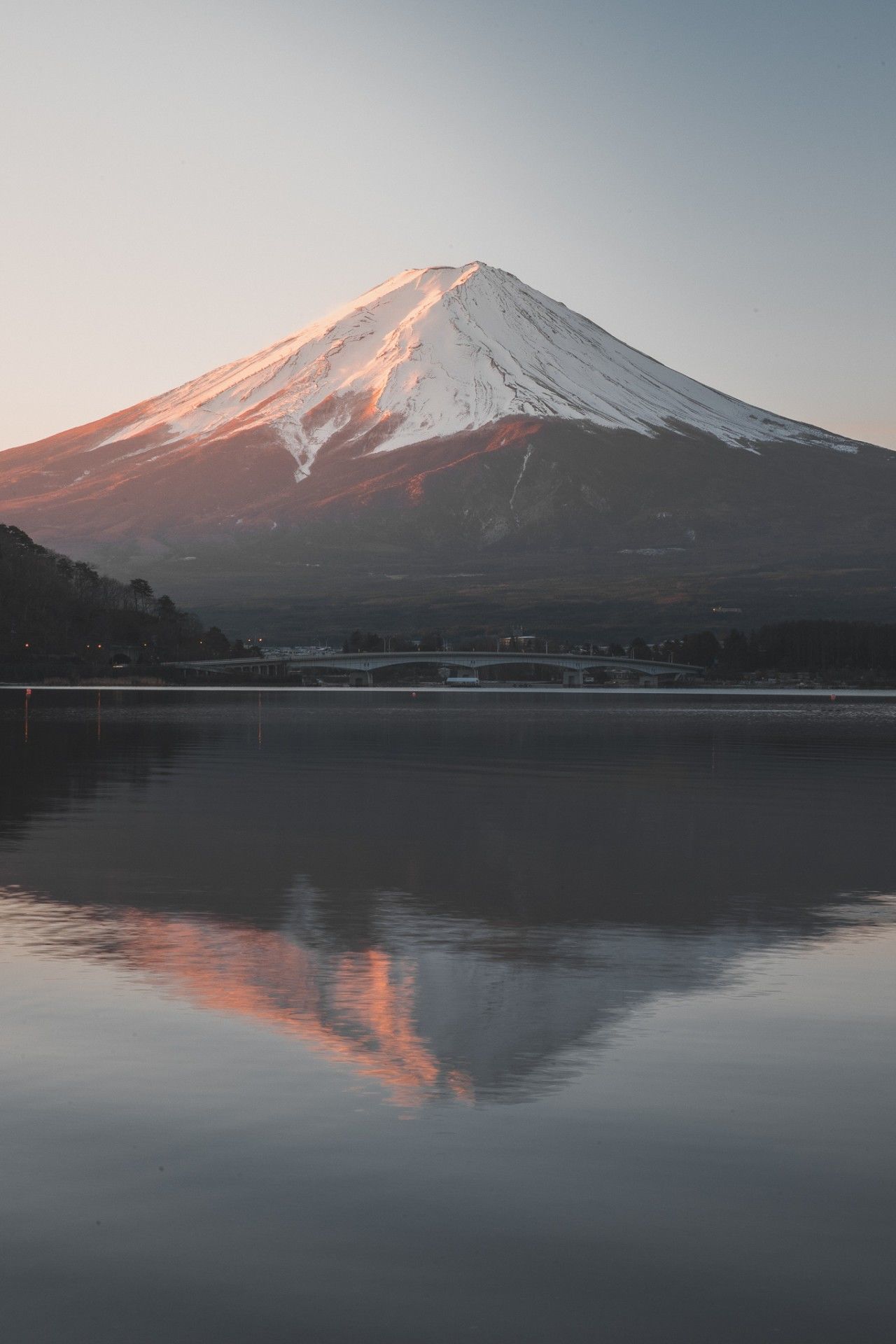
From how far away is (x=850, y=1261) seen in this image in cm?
937

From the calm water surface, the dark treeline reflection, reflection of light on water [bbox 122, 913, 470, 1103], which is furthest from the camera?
the dark treeline reflection

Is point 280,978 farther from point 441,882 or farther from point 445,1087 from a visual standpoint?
point 441,882

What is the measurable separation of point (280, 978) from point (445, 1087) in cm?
531

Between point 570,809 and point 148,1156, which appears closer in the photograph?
point 148,1156

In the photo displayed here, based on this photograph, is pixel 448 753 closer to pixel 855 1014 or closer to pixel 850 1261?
pixel 855 1014

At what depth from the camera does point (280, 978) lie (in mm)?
17938

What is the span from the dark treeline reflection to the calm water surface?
0.11m

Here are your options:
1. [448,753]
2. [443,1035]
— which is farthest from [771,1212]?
[448,753]

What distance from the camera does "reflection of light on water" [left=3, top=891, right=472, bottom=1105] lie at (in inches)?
550

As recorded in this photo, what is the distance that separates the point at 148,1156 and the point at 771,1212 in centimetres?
419

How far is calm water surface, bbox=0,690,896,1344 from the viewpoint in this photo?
892 cm

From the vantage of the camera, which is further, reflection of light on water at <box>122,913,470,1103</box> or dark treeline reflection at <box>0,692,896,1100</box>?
dark treeline reflection at <box>0,692,896,1100</box>

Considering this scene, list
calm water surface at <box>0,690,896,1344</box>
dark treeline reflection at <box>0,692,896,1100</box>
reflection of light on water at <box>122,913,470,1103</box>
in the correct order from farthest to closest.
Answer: dark treeline reflection at <box>0,692,896,1100</box>
reflection of light on water at <box>122,913,470,1103</box>
calm water surface at <box>0,690,896,1344</box>

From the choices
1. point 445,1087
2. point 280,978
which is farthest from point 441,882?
point 445,1087
